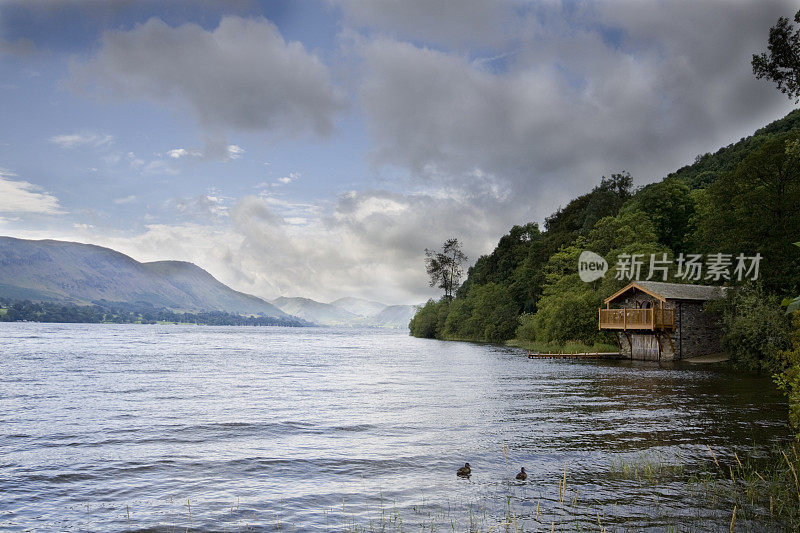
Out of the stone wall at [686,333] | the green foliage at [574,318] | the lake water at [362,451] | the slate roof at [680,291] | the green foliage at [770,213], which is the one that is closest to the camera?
the lake water at [362,451]

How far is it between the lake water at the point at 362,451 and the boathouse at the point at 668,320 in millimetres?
16024

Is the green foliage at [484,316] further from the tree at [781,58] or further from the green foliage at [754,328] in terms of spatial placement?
the tree at [781,58]

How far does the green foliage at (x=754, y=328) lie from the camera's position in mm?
37750

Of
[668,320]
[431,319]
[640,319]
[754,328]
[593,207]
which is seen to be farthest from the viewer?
[431,319]

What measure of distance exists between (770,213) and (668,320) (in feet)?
37.5

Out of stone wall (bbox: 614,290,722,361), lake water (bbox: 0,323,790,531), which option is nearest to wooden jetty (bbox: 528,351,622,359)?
stone wall (bbox: 614,290,722,361)

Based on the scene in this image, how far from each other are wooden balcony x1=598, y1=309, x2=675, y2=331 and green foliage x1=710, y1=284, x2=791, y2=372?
4.92 meters

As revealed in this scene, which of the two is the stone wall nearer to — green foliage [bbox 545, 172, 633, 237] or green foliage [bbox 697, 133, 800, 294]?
green foliage [bbox 697, 133, 800, 294]

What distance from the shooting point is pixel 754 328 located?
3912cm

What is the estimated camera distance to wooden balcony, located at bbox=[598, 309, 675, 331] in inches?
1898

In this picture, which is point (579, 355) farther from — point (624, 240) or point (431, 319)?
point (431, 319)

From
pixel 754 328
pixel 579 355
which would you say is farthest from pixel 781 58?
pixel 579 355

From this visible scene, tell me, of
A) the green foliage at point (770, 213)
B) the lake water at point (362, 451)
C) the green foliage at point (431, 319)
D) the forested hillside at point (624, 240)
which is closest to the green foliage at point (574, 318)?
the forested hillside at point (624, 240)

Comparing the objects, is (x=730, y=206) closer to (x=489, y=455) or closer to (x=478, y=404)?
(x=478, y=404)
